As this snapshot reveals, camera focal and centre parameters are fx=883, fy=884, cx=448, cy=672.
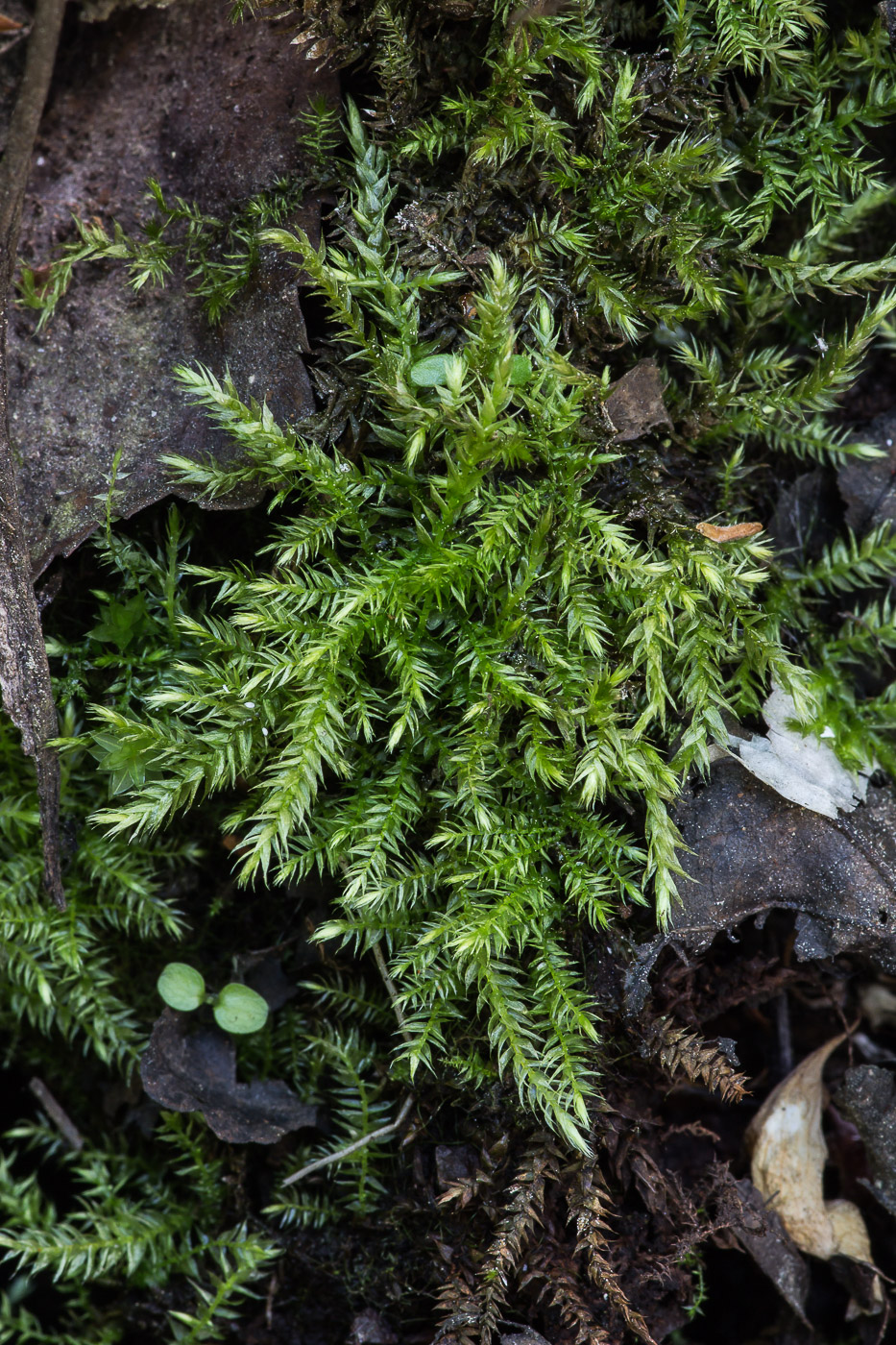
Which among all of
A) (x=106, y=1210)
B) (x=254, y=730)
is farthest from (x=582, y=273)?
(x=106, y=1210)

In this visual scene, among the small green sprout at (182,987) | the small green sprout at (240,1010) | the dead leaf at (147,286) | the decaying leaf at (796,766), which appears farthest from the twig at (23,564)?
the decaying leaf at (796,766)

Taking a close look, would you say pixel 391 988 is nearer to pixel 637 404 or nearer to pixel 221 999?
pixel 221 999

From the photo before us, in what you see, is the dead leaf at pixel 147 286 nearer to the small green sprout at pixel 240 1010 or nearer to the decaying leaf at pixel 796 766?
the small green sprout at pixel 240 1010

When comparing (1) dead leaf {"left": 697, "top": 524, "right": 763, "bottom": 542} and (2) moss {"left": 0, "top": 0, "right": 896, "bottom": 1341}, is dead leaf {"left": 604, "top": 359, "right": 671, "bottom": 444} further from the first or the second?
(1) dead leaf {"left": 697, "top": 524, "right": 763, "bottom": 542}

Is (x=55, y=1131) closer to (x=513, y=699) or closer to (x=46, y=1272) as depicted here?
(x=46, y=1272)

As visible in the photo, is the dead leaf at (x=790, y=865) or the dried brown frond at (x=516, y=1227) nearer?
the dried brown frond at (x=516, y=1227)

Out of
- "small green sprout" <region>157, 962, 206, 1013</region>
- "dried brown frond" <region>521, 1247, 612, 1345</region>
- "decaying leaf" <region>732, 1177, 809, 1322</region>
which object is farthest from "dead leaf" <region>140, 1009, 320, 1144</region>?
"decaying leaf" <region>732, 1177, 809, 1322</region>

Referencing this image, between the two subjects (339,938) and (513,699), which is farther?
(339,938)
